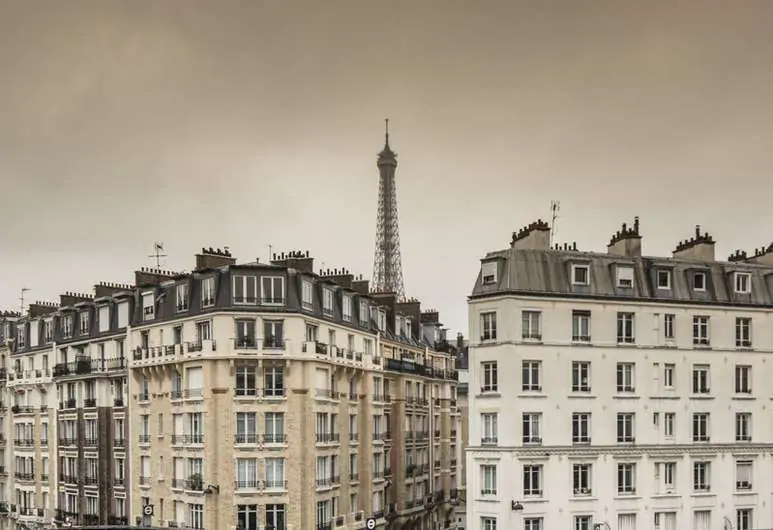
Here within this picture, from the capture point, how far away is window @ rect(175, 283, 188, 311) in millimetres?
54531

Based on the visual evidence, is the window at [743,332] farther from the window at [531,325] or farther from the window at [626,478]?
the window at [531,325]

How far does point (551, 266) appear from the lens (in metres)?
46.5

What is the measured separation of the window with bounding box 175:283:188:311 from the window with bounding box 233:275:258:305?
422 centimetres

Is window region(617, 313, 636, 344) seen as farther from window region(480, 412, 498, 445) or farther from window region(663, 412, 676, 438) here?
window region(480, 412, 498, 445)

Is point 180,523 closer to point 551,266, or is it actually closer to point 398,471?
point 398,471

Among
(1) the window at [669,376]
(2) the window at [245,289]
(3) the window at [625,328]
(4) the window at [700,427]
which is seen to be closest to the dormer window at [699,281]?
(3) the window at [625,328]

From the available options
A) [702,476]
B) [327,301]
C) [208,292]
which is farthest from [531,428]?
[208,292]

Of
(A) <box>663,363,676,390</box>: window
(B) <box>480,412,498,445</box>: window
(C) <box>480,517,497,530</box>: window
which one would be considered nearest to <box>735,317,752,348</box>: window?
(A) <box>663,363,676,390</box>: window

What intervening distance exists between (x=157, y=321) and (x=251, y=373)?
804 centimetres

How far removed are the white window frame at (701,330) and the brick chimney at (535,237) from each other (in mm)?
8466

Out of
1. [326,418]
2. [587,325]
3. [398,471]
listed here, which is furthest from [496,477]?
[398,471]

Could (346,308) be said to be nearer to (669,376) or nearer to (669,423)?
(669,376)

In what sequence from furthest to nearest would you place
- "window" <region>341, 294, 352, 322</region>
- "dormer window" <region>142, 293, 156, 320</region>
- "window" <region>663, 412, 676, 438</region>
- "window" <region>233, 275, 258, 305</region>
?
"window" <region>341, 294, 352, 322</region> → "dormer window" <region>142, 293, 156, 320</region> → "window" <region>233, 275, 258, 305</region> → "window" <region>663, 412, 676, 438</region>

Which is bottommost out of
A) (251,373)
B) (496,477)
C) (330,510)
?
(330,510)
